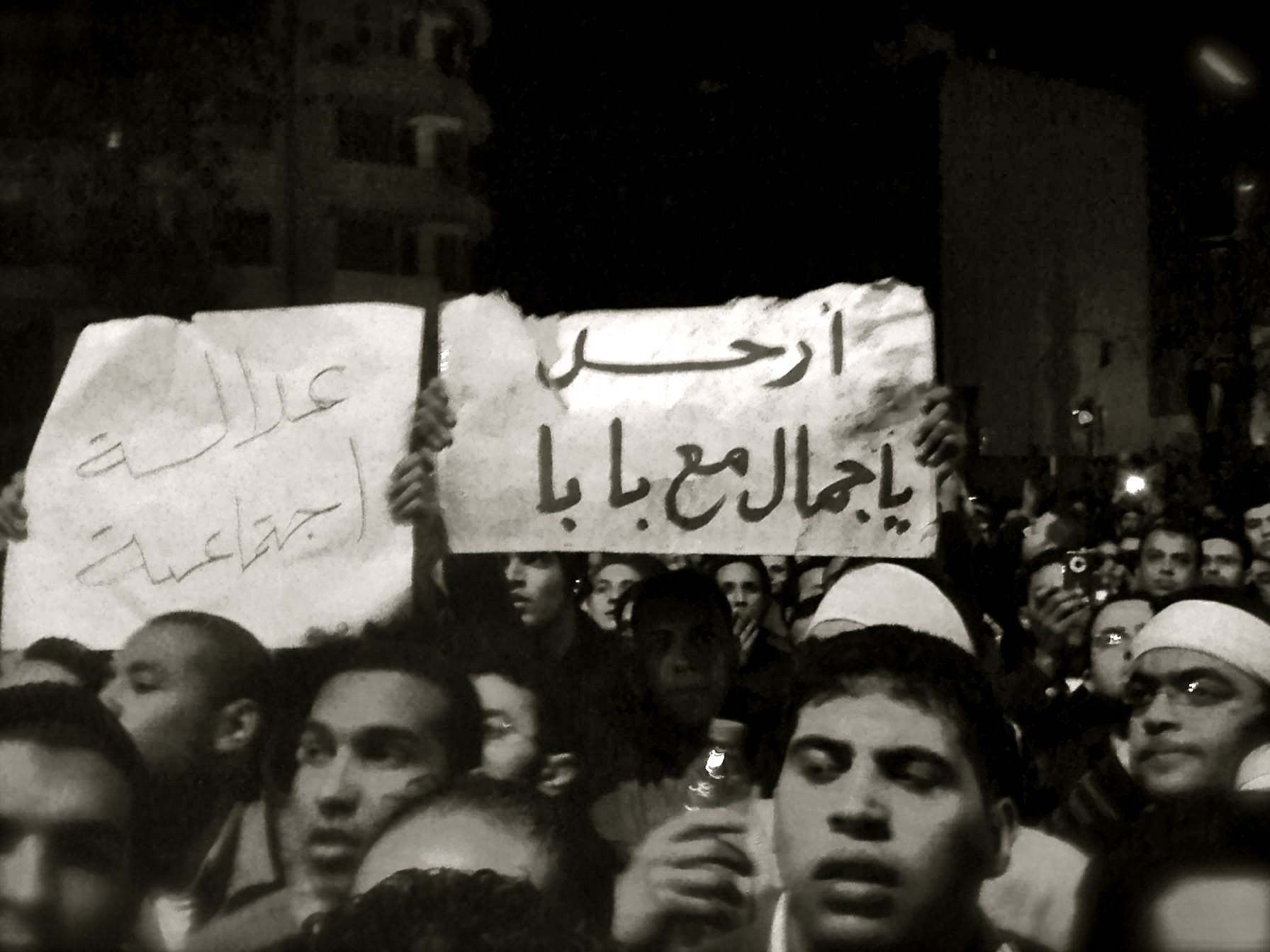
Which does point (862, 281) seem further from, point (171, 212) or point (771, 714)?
point (171, 212)

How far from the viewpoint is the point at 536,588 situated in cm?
271

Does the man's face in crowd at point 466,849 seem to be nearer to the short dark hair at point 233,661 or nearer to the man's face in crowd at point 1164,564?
the short dark hair at point 233,661

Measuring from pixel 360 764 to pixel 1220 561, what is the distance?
4.94 ft

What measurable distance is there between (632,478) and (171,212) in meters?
1.15

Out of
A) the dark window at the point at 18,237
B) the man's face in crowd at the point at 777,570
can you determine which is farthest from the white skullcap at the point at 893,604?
the dark window at the point at 18,237

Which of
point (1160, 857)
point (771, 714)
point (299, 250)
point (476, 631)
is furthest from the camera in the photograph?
point (299, 250)

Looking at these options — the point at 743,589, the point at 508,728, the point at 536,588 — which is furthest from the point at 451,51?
the point at 508,728

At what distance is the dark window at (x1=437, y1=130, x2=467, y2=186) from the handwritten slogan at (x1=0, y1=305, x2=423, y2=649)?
1.10 ft

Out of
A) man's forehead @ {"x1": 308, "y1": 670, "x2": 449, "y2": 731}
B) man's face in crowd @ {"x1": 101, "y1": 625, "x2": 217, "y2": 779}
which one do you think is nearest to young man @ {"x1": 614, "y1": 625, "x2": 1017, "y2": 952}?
man's forehead @ {"x1": 308, "y1": 670, "x2": 449, "y2": 731}

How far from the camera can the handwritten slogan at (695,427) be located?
244 centimetres

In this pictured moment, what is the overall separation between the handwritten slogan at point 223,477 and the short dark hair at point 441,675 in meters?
0.06

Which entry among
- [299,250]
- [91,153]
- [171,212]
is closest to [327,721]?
[299,250]

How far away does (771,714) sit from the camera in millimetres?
2473

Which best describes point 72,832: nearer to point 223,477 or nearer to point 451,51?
point 223,477
